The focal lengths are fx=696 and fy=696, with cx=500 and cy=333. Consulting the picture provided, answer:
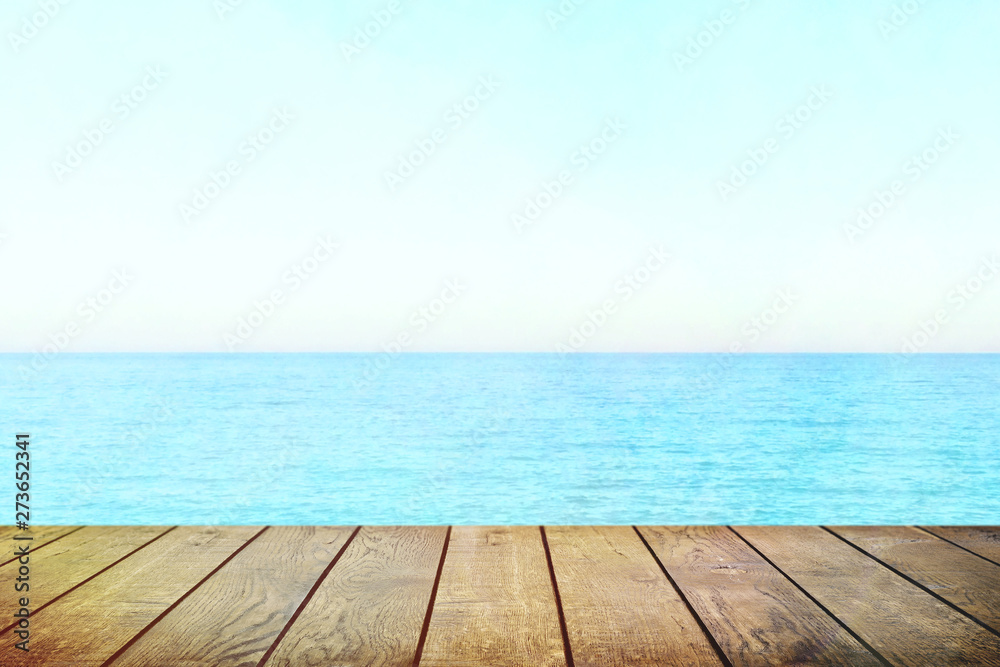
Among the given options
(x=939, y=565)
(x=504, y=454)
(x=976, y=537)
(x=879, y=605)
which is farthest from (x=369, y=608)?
(x=504, y=454)

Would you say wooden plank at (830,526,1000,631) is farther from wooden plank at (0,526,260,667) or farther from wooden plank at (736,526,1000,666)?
wooden plank at (0,526,260,667)

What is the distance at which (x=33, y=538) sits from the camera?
1.60 metres

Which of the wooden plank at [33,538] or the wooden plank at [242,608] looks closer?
the wooden plank at [242,608]

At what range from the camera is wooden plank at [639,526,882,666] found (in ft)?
3.24

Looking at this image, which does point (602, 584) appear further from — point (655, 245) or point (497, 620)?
point (655, 245)

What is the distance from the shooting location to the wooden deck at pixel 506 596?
991 millimetres

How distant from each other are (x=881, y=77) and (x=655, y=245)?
7793mm

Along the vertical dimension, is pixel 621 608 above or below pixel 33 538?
below

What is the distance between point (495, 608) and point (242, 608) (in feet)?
1.38

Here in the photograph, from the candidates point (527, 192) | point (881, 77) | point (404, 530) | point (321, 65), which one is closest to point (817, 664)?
point (404, 530)

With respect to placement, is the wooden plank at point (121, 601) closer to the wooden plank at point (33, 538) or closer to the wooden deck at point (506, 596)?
the wooden deck at point (506, 596)

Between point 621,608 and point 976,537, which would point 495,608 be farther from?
point 976,537

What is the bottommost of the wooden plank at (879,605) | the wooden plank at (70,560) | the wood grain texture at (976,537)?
the wooden plank at (879,605)

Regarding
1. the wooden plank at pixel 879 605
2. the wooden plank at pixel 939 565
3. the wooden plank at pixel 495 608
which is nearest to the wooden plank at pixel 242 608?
the wooden plank at pixel 495 608
